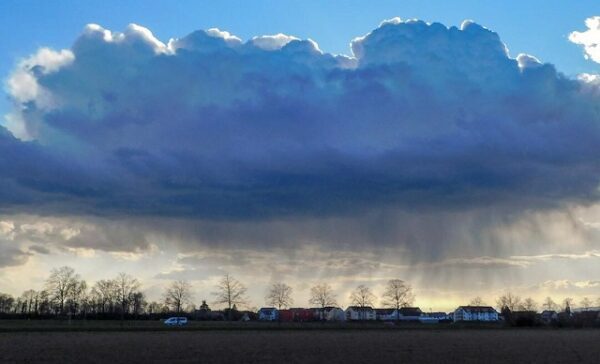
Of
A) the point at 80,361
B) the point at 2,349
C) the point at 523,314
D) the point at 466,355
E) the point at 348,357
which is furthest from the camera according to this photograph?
the point at 523,314

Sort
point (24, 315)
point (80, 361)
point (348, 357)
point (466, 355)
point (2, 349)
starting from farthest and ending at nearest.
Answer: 1. point (24, 315)
2. point (2, 349)
3. point (466, 355)
4. point (348, 357)
5. point (80, 361)

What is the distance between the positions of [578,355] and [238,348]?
98.4ft

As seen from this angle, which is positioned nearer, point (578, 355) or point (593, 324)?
point (578, 355)

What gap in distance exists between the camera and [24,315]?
19788cm

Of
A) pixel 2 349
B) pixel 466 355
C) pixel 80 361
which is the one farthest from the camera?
pixel 2 349

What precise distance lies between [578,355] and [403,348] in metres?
15.3

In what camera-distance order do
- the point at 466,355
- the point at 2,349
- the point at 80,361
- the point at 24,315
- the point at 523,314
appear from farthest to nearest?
1. the point at 24,315
2. the point at 523,314
3. the point at 2,349
4. the point at 466,355
5. the point at 80,361

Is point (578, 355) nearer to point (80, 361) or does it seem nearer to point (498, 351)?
point (498, 351)

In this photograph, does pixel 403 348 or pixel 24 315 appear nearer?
pixel 403 348

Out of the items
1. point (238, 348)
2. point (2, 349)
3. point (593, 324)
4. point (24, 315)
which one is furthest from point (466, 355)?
point (24, 315)

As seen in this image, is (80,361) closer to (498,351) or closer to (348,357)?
(348,357)

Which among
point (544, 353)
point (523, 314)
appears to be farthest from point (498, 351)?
point (523, 314)

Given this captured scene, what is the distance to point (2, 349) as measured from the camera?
194 ft

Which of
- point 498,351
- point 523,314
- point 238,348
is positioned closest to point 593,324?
point 523,314
